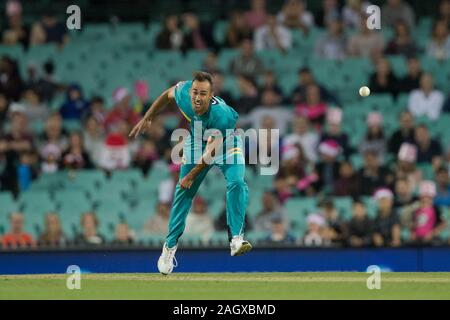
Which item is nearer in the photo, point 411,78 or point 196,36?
point 411,78

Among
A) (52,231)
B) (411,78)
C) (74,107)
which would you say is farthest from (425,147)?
(74,107)

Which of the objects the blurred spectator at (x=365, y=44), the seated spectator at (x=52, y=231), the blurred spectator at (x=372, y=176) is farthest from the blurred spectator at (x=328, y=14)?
the seated spectator at (x=52, y=231)

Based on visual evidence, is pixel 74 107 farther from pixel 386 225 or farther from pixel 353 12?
pixel 386 225

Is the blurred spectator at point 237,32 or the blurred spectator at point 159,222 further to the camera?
the blurred spectator at point 237,32

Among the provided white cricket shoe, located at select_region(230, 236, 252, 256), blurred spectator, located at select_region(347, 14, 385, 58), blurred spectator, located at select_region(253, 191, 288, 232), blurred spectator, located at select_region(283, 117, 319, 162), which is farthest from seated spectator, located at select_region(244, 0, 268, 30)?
white cricket shoe, located at select_region(230, 236, 252, 256)

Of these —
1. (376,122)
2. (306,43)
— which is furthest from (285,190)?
(306,43)

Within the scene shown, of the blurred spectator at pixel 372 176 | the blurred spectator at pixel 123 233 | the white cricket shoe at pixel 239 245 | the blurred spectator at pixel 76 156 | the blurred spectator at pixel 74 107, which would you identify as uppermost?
the blurred spectator at pixel 74 107

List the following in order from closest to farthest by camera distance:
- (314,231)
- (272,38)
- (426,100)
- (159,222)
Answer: (314,231) < (159,222) < (426,100) < (272,38)

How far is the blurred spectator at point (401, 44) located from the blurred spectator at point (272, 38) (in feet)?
5.62

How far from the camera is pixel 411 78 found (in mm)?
20984

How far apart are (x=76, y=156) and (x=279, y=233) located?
3.97 metres

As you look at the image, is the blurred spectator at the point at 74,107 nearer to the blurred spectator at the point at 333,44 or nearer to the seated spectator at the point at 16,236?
the seated spectator at the point at 16,236

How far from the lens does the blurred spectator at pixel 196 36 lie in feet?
74.4
